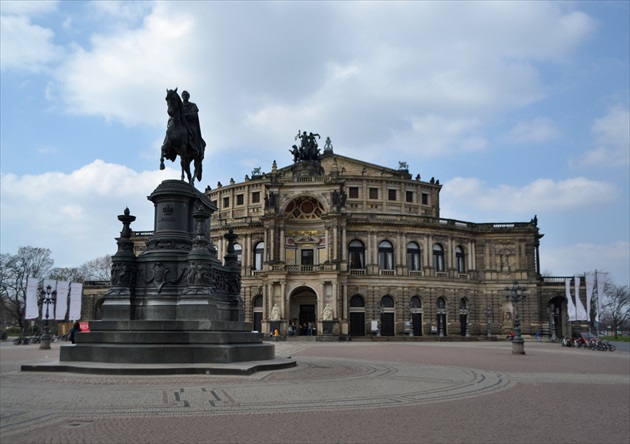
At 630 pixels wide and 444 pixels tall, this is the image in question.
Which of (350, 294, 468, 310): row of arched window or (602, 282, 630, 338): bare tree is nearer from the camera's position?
(350, 294, 468, 310): row of arched window

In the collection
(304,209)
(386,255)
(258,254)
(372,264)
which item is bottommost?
(372,264)

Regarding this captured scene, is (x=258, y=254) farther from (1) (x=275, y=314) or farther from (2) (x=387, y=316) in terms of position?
(2) (x=387, y=316)

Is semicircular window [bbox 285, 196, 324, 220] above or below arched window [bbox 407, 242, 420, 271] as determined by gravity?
Answer: above

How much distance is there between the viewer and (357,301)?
66.0 m

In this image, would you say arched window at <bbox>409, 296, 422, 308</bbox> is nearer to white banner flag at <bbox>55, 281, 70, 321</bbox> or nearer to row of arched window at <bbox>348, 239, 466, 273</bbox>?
row of arched window at <bbox>348, 239, 466, 273</bbox>

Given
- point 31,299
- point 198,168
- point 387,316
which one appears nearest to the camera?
point 198,168

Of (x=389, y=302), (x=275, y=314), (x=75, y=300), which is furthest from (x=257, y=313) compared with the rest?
(x=75, y=300)

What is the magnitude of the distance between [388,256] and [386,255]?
25cm

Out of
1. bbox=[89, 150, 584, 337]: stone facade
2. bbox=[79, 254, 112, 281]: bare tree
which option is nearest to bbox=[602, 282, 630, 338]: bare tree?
bbox=[89, 150, 584, 337]: stone facade

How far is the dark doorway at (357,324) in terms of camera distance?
2574 inches

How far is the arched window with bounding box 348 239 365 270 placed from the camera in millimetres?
67062

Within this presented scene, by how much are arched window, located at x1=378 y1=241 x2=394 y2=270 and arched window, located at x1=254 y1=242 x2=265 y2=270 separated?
44.6 ft

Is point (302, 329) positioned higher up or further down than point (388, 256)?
further down

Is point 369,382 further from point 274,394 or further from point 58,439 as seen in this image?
point 58,439
